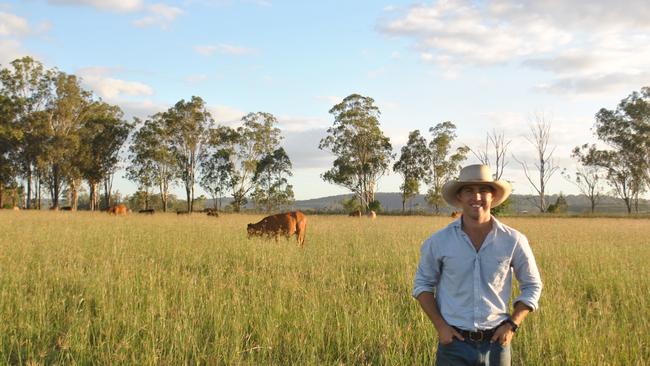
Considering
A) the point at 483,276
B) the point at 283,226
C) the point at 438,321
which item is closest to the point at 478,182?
the point at 483,276

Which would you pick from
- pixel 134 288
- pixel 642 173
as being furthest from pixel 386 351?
pixel 642 173

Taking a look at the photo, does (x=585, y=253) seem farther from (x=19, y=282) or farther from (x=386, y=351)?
(x=19, y=282)

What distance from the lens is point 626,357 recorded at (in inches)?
170

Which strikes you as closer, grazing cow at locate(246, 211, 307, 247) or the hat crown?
the hat crown

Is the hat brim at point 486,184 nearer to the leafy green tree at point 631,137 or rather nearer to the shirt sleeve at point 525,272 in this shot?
the shirt sleeve at point 525,272

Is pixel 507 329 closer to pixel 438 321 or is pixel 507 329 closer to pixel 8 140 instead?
pixel 438 321

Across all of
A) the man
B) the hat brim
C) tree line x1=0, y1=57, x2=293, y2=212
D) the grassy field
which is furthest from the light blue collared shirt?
tree line x1=0, y1=57, x2=293, y2=212

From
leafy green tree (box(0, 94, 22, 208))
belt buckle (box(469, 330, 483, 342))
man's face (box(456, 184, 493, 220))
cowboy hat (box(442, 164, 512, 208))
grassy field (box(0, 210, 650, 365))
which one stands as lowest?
grassy field (box(0, 210, 650, 365))

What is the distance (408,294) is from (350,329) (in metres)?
2.02

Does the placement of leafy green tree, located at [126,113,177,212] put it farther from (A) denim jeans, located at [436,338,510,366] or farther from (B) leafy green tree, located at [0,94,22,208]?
(A) denim jeans, located at [436,338,510,366]

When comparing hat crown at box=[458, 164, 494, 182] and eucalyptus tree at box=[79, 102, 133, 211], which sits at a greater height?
eucalyptus tree at box=[79, 102, 133, 211]

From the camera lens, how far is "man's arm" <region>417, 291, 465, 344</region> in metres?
2.90

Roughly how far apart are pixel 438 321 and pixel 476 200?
73 cm

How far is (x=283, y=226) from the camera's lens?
49.3 ft
